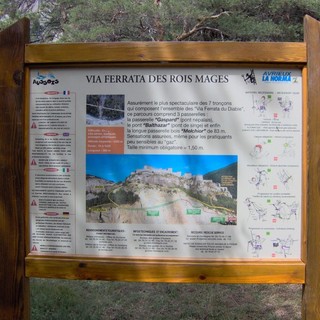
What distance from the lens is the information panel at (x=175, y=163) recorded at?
7.10ft

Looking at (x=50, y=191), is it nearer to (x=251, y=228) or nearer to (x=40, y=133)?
(x=40, y=133)

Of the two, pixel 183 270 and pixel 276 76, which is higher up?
pixel 276 76

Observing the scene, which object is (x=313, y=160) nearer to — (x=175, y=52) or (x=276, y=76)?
(x=276, y=76)

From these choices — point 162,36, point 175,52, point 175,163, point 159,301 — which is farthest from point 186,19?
point 175,163

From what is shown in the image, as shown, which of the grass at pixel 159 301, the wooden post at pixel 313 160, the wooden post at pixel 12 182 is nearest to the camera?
the wooden post at pixel 313 160

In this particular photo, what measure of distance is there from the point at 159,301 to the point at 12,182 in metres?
2.08

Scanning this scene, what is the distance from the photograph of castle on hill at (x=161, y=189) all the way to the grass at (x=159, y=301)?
1.60 metres

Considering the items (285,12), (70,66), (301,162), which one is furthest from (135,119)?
(285,12)

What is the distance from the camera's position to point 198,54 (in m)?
2.16

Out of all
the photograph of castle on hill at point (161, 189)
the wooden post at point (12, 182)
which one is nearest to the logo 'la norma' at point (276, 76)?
the photograph of castle on hill at point (161, 189)

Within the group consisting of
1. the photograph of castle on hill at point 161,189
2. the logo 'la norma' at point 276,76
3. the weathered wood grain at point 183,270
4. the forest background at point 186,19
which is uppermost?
the forest background at point 186,19

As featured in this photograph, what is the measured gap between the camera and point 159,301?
3.86 meters

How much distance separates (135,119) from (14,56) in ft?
2.20

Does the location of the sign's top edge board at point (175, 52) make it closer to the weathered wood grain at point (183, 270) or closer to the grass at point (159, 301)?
the weathered wood grain at point (183, 270)
